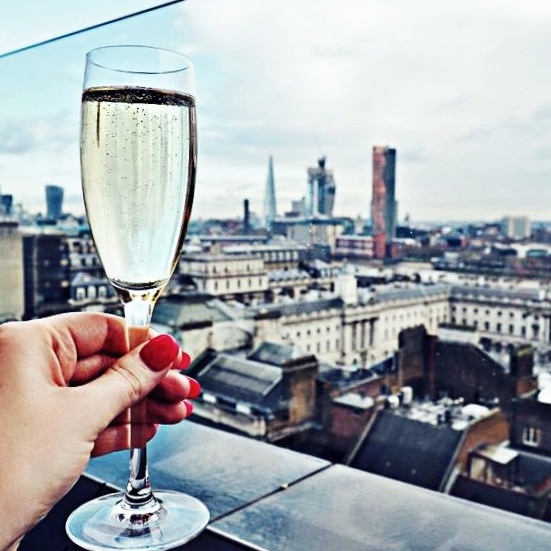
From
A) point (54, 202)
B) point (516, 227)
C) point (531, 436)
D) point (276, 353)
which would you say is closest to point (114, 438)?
point (516, 227)

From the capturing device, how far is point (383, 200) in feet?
4.51

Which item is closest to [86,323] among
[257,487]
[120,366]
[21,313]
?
[120,366]

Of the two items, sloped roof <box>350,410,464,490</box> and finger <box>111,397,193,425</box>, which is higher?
finger <box>111,397,193,425</box>

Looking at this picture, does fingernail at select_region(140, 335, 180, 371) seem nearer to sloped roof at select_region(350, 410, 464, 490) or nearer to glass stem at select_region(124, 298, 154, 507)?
glass stem at select_region(124, 298, 154, 507)

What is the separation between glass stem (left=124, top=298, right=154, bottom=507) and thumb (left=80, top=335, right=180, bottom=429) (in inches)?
0.9

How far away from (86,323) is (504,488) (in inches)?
37.6

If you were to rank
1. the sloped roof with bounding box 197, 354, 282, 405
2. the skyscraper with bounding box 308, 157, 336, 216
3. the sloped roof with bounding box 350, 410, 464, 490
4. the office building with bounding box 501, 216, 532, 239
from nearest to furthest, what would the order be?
the office building with bounding box 501, 216, 532, 239 < the sloped roof with bounding box 350, 410, 464, 490 < the skyscraper with bounding box 308, 157, 336, 216 < the sloped roof with bounding box 197, 354, 282, 405

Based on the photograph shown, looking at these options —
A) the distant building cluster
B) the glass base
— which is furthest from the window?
the glass base

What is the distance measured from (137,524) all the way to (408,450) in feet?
2.82

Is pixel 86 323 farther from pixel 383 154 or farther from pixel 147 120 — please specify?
pixel 383 154

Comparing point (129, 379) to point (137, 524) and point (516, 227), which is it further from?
point (516, 227)

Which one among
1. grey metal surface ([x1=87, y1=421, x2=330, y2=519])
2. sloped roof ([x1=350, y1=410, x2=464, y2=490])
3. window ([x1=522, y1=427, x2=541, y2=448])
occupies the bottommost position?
sloped roof ([x1=350, y1=410, x2=464, y2=490])

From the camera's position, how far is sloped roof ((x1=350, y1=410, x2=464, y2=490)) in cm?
135

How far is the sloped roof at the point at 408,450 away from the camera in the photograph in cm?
135
